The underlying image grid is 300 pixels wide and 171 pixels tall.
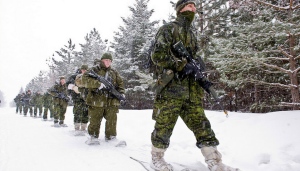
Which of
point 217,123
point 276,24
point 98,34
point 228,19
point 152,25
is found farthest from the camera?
point 98,34

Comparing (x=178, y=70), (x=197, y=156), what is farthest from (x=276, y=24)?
Answer: (x=178, y=70)

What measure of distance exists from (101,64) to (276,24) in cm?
446

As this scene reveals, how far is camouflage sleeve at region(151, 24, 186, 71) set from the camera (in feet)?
9.06

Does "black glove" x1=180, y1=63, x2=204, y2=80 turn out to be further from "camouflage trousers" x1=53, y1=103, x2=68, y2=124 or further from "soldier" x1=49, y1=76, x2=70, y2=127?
"camouflage trousers" x1=53, y1=103, x2=68, y2=124

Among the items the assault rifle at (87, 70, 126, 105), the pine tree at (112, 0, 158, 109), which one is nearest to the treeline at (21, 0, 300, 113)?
the pine tree at (112, 0, 158, 109)

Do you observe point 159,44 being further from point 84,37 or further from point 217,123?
point 84,37

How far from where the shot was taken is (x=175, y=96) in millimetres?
2840

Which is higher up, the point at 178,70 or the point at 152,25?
the point at 152,25

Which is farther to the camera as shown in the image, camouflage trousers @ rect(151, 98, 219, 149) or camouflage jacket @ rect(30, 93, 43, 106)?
camouflage jacket @ rect(30, 93, 43, 106)

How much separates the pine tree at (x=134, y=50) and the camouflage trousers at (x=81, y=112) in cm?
1183

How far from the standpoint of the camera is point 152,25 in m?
21.9

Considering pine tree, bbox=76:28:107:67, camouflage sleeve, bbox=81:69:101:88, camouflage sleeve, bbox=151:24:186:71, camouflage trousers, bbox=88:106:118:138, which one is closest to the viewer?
camouflage sleeve, bbox=151:24:186:71

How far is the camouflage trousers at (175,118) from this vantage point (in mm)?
2855

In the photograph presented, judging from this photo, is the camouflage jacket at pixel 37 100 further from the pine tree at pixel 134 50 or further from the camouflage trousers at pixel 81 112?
the camouflage trousers at pixel 81 112
